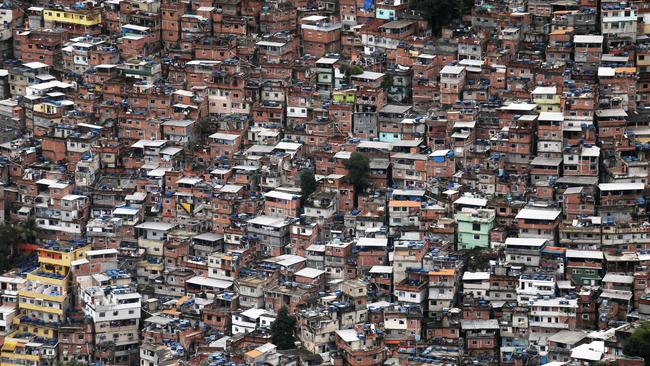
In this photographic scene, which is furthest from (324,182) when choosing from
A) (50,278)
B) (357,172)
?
(50,278)

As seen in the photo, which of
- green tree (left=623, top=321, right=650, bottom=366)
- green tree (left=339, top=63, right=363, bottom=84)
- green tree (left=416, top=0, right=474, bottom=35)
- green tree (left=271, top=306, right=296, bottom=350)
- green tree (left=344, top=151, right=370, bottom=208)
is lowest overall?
green tree (left=271, top=306, right=296, bottom=350)

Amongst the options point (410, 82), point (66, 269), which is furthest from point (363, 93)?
point (66, 269)

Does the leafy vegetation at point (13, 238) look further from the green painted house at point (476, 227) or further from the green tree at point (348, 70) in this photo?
the green painted house at point (476, 227)

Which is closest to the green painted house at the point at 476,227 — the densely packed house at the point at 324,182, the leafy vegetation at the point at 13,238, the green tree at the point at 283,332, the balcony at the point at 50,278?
the densely packed house at the point at 324,182

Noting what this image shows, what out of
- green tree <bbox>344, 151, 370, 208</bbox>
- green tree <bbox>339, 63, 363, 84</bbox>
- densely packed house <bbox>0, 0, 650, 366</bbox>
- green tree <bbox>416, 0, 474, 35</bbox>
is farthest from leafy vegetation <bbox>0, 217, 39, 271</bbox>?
green tree <bbox>416, 0, 474, 35</bbox>

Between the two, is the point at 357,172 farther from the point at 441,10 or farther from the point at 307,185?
the point at 441,10

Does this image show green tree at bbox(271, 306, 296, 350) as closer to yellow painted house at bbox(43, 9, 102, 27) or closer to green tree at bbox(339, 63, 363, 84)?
green tree at bbox(339, 63, 363, 84)
